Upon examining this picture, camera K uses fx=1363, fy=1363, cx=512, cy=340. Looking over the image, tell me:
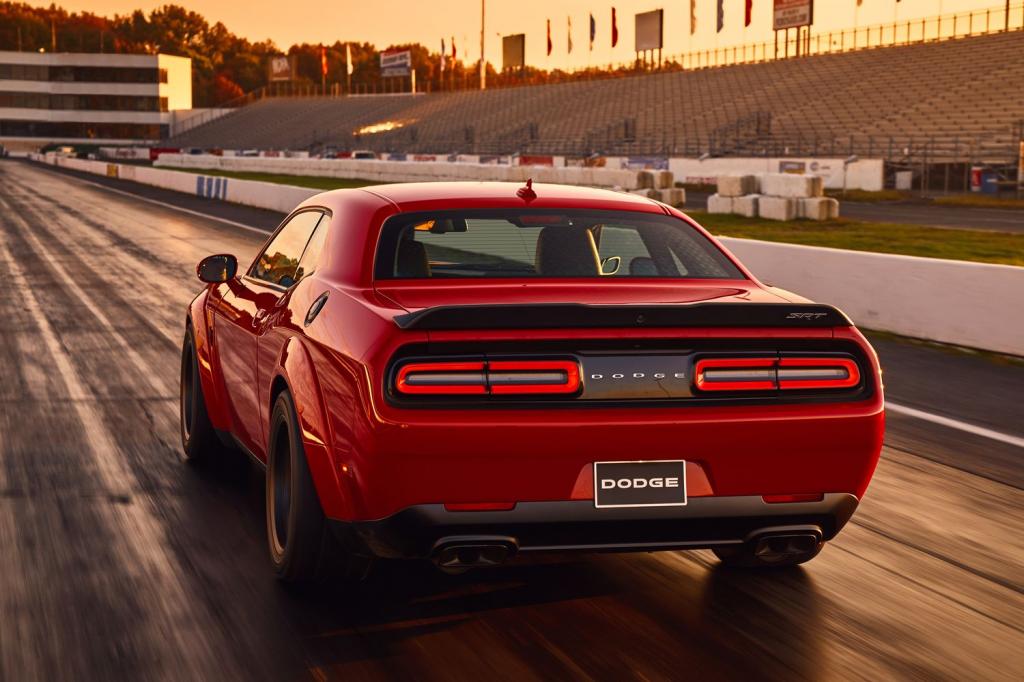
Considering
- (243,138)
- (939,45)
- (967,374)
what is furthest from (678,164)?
(243,138)

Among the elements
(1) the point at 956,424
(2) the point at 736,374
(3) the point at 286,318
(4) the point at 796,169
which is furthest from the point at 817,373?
(4) the point at 796,169

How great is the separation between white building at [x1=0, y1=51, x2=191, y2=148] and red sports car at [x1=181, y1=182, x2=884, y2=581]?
162638 millimetres

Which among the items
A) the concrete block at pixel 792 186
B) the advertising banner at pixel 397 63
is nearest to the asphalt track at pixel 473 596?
the concrete block at pixel 792 186

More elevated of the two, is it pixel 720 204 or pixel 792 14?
pixel 792 14

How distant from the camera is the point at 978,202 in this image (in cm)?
3772

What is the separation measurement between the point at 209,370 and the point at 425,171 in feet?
125

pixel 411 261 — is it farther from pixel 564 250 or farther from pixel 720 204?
pixel 720 204

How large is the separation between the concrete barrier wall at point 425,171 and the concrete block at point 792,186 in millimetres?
3180

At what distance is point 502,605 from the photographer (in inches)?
192

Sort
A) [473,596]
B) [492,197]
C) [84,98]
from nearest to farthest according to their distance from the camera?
[473,596] < [492,197] < [84,98]

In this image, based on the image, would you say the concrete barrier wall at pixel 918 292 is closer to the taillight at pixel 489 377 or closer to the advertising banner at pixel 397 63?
the taillight at pixel 489 377

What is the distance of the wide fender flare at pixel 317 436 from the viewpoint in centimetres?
443

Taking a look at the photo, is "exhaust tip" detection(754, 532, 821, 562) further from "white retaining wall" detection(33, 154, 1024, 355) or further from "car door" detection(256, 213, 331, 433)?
"white retaining wall" detection(33, 154, 1024, 355)

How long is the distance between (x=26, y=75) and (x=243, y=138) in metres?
54.4
